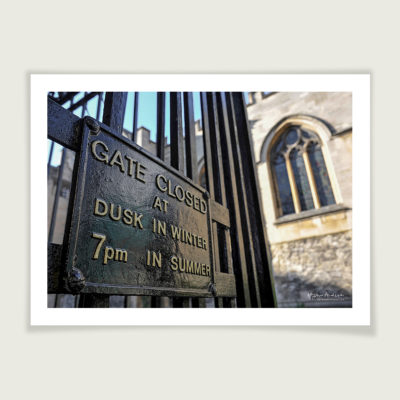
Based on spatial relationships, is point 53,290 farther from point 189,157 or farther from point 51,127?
point 189,157

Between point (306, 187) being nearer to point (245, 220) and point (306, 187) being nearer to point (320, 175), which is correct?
point (320, 175)

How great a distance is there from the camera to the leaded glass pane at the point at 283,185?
7.92 m

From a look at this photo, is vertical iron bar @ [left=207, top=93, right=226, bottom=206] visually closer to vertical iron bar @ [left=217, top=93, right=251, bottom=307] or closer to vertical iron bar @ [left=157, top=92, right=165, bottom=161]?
vertical iron bar @ [left=217, top=93, right=251, bottom=307]

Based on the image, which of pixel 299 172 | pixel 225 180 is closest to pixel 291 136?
pixel 299 172

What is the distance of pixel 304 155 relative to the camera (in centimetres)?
803

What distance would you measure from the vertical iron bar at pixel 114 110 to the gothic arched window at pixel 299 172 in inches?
273

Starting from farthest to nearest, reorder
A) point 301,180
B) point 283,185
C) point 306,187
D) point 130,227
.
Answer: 1. point 283,185
2. point 301,180
3. point 306,187
4. point 130,227

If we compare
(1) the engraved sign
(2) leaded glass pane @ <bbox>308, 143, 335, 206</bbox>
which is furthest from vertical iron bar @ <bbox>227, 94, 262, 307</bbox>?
(2) leaded glass pane @ <bbox>308, 143, 335, 206</bbox>

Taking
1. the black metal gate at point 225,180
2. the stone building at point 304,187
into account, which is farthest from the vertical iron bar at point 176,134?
the stone building at point 304,187

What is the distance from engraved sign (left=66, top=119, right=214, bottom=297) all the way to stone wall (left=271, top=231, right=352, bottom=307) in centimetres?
559

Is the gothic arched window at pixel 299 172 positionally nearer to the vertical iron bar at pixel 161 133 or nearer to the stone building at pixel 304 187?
the stone building at pixel 304 187
